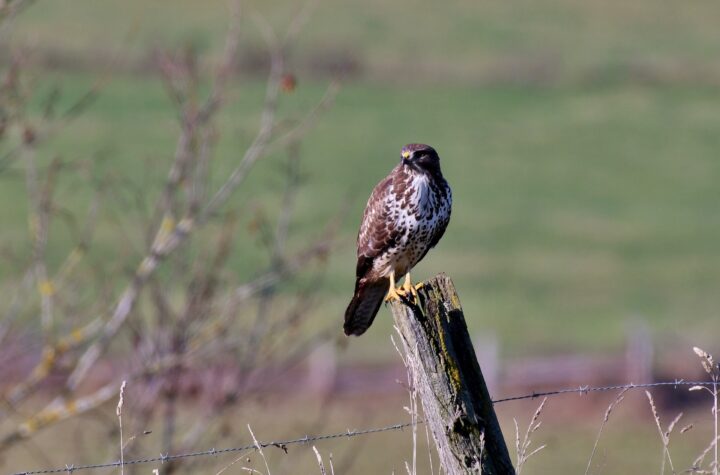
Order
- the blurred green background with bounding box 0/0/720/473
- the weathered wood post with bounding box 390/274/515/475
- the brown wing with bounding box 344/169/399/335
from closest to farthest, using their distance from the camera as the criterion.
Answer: the weathered wood post with bounding box 390/274/515/475 → the brown wing with bounding box 344/169/399/335 → the blurred green background with bounding box 0/0/720/473

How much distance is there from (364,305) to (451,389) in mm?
2289

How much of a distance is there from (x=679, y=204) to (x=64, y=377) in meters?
25.0

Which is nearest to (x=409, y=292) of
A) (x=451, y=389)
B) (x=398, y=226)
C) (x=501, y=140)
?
(x=398, y=226)

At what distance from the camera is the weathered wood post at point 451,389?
4500mm

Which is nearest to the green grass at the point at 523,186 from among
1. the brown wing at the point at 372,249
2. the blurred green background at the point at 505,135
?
the blurred green background at the point at 505,135

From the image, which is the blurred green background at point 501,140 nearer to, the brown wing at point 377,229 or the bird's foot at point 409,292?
the brown wing at point 377,229

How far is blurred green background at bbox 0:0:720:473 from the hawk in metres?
12.5

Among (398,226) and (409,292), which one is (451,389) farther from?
(398,226)

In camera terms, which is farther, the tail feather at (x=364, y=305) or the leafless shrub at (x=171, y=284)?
Answer: the leafless shrub at (x=171, y=284)

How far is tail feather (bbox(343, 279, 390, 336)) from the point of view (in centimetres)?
657

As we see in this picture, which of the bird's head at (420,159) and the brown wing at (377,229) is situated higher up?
the bird's head at (420,159)

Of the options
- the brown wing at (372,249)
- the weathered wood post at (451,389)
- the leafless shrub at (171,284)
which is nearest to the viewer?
the weathered wood post at (451,389)

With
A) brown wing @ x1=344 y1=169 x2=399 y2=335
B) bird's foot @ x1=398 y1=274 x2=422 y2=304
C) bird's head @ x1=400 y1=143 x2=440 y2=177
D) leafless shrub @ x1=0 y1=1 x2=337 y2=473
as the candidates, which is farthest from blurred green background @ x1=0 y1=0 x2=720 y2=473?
bird's foot @ x1=398 y1=274 x2=422 y2=304

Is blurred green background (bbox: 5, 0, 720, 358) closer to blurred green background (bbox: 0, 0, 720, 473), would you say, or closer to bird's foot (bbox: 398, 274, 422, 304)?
blurred green background (bbox: 0, 0, 720, 473)
